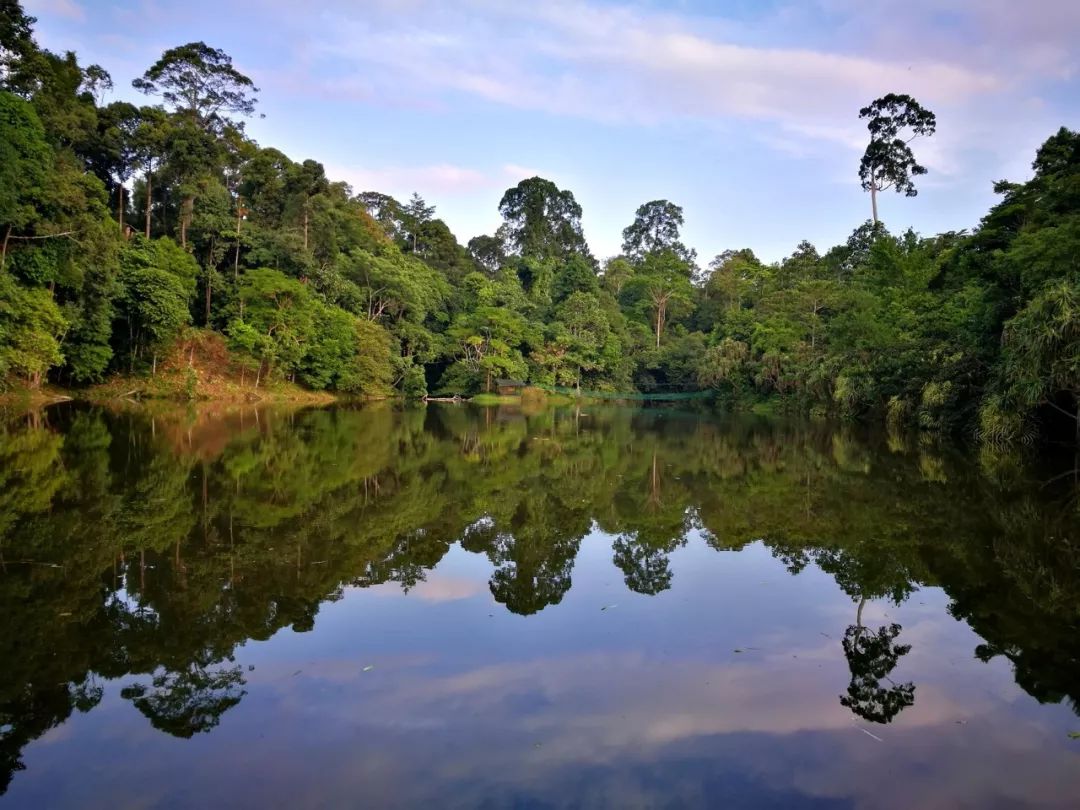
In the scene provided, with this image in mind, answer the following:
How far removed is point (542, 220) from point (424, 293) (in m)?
27.4

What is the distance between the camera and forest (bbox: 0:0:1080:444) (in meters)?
20.0

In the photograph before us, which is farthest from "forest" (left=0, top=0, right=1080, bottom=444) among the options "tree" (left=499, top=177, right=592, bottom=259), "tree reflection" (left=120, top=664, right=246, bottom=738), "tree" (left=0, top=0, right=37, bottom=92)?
"tree reflection" (left=120, top=664, right=246, bottom=738)

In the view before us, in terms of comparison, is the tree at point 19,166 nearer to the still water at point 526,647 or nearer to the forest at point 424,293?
the forest at point 424,293

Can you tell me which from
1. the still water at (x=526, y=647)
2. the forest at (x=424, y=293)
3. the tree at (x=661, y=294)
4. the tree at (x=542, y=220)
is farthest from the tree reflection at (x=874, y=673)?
the tree at (x=542, y=220)

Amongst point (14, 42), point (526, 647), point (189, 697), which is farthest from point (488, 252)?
point (189, 697)

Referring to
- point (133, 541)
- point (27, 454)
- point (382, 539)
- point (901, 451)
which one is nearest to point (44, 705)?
point (133, 541)

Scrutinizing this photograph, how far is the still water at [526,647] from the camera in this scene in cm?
307

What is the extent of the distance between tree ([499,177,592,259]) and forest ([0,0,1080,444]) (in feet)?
25.4

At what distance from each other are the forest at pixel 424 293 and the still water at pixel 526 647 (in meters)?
10.5

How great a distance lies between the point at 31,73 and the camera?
2612 centimetres

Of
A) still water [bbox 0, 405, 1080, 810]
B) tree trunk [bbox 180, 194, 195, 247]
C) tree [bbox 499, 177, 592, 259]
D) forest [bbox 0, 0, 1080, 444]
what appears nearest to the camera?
still water [bbox 0, 405, 1080, 810]

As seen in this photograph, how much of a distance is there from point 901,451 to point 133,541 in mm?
16759

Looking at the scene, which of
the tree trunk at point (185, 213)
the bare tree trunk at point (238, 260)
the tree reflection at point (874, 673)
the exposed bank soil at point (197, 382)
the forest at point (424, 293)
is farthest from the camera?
the bare tree trunk at point (238, 260)

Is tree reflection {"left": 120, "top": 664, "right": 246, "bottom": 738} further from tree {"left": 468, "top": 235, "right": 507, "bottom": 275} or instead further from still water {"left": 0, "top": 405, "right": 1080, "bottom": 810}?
tree {"left": 468, "top": 235, "right": 507, "bottom": 275}
